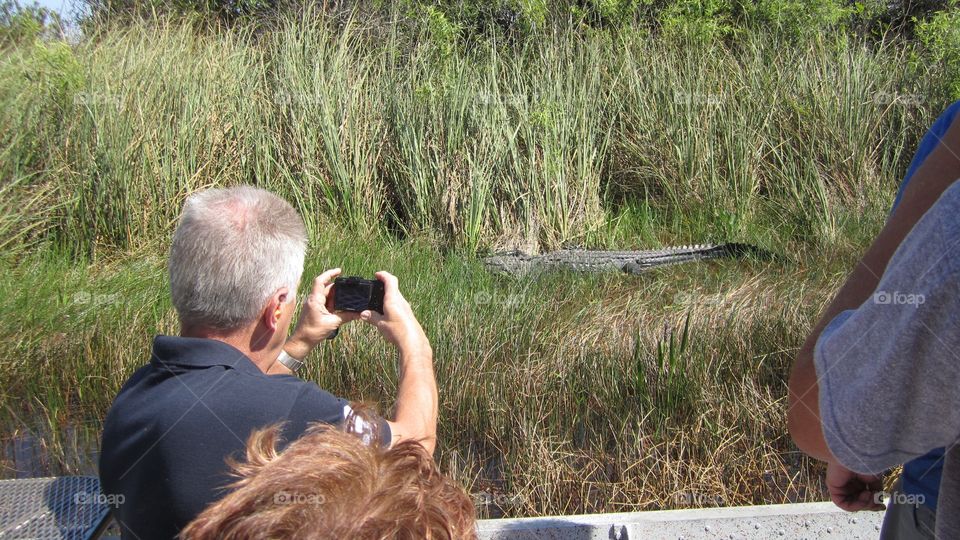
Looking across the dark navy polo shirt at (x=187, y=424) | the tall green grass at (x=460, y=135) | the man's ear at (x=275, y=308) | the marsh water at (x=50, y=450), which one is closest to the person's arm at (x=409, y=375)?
the dark navy polo shirt at (x=187, y=424)

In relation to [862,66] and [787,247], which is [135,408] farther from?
[862,66]

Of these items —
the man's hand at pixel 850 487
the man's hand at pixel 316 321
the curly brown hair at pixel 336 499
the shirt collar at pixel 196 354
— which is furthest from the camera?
the man's hand at pixel 316 321

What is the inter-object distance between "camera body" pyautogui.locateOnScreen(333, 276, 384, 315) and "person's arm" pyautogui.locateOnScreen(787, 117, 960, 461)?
1181mm

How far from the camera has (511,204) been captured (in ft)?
22.6

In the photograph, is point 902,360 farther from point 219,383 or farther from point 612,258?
point 612,258

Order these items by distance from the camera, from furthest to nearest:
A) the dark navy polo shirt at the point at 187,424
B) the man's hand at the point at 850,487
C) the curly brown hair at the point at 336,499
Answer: the dark navy polo shirt at the point at 187,424 < the man's hand at the point at 850,487 < the curly brown hair at the point at 336,499

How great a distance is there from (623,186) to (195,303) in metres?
6.14

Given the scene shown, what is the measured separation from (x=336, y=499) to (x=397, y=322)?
101 cm

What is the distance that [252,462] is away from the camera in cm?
123

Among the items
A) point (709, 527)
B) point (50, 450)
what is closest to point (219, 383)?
point (709, 527)

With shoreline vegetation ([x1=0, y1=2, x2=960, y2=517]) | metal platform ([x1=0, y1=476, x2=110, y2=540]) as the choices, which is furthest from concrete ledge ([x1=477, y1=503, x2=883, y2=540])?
metal platform ([x1=0, y1=476, x2=110, y2=540])

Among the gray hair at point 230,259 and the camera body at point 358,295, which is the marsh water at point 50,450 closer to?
the camera body at point 358,295

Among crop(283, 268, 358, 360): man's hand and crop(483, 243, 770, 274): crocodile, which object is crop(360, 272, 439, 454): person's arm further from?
crop(483, 243, 770, 274): crocodile

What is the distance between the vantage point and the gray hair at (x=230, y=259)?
5.95 ft
